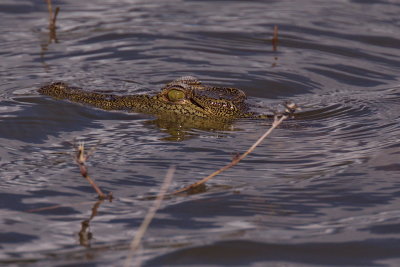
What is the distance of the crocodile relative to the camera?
8.02 meters

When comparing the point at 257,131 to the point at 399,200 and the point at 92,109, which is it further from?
the point at 399,200

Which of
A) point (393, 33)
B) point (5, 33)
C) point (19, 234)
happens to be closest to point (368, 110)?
point (393, 33)

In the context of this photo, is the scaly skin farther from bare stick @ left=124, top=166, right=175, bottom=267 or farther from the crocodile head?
bare stick @ left=124, top=166, right=175, bottom=267

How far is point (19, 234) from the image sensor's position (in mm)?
5004

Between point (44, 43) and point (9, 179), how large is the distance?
17.3 feet

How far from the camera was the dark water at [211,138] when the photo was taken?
491 cm

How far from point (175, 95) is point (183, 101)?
10 centimetres

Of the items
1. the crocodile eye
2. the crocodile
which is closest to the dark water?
the crocodile

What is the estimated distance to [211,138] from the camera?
24.1 feet

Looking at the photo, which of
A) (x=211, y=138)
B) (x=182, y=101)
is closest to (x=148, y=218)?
(x=211, y=138)

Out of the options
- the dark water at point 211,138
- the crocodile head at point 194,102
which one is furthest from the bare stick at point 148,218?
the crocodile head at point 194,102

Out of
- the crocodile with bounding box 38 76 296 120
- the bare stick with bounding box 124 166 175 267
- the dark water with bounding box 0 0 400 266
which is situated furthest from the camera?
the crocodile with bounding box 38 76 296 120

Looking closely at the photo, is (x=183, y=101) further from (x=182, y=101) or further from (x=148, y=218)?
(x=148, y=218)

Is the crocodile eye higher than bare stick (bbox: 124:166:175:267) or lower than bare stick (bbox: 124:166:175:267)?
higher
